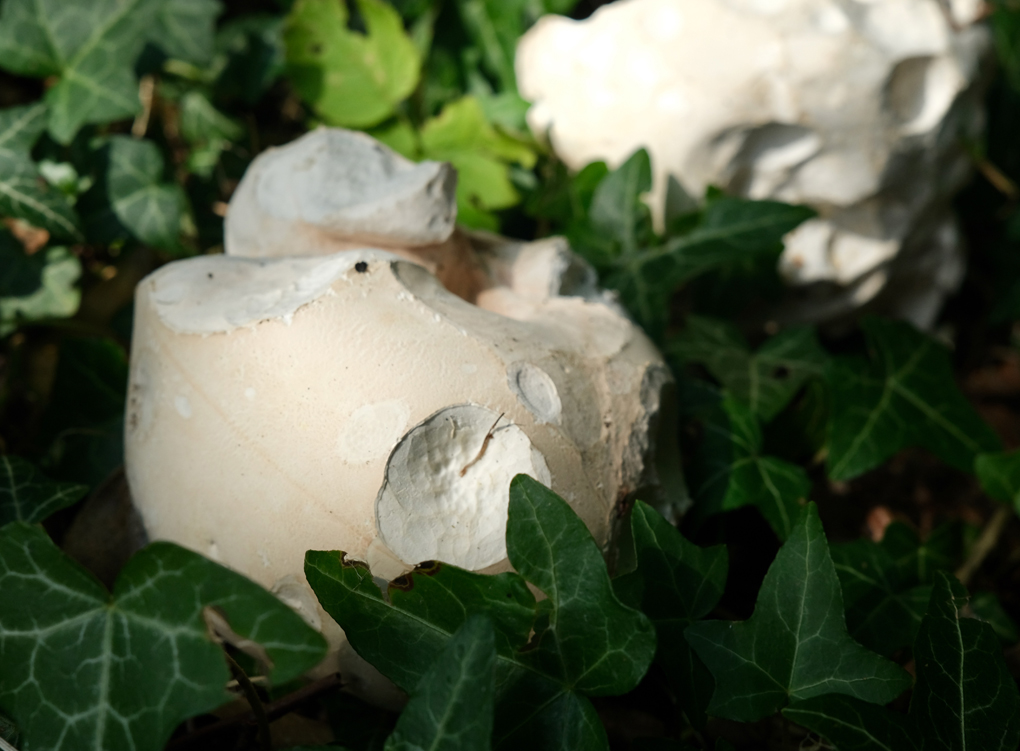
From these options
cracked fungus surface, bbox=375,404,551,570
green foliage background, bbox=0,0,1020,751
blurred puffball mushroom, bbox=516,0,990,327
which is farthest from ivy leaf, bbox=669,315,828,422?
cracked fungus surface, bbox=375,404,551,570

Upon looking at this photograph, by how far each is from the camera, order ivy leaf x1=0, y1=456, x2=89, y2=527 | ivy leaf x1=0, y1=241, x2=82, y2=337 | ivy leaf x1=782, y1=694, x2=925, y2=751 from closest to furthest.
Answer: ivy leaf x1=782, y1=694, x2=925, y2=751 → ivy leaf x1=0, y1=456, x2=89, y2=527 → ivy leaf x1=0, y1=241, x2=82, y2=337

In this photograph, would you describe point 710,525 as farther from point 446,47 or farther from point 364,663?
point 446,47

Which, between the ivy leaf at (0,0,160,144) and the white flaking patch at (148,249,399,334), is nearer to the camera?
the white flaking patch at (148,249,399,334)

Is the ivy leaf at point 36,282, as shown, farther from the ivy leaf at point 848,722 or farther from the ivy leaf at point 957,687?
the ivy leaf at point 957,687

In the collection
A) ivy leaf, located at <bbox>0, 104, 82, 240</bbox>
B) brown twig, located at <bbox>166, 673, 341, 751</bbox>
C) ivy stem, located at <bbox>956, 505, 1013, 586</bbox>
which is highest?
ivy leaf, located at <bbox>0, 104, 82, 240</bbox>

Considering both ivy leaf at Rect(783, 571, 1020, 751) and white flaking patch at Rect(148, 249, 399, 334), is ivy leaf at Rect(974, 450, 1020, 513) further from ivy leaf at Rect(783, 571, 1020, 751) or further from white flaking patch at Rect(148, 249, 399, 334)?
white flaking patch at Rect(148, 249, 399, 334)

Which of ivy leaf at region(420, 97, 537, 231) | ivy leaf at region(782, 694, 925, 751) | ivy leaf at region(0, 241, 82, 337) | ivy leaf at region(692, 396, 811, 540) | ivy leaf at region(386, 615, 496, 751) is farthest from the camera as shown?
ivy leaf at region(420, 97, 537, 231)

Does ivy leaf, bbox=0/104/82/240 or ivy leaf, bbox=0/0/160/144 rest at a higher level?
ivy leaf, bbox=0/0/160/144

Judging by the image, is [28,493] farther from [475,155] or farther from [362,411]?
[475,155]
